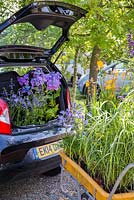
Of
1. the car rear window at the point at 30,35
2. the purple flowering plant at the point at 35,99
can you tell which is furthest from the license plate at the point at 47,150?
the car rear window at the point at 30,35

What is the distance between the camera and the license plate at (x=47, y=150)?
2873 mm

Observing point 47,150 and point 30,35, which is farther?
point 30,35

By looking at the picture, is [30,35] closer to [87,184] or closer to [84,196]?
[84,196]

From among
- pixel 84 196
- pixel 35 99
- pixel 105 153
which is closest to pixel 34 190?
pixel 35 99

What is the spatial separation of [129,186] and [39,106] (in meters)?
1.45

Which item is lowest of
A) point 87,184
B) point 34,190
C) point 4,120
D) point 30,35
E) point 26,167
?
point 34,190

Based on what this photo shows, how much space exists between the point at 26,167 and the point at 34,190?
0.59m

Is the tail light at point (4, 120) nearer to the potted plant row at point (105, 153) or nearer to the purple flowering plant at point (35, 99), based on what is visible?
the purple flowering plant at point (35, 99)

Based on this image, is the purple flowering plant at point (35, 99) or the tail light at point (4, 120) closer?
the tail light at point (4, 120)

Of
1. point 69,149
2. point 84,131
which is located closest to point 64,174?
point 69,149

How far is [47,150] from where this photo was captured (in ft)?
9.73

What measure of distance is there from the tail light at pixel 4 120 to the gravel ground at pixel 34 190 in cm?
56

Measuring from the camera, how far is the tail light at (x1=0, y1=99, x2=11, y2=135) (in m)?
2.71

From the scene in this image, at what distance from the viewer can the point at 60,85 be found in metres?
3.45
